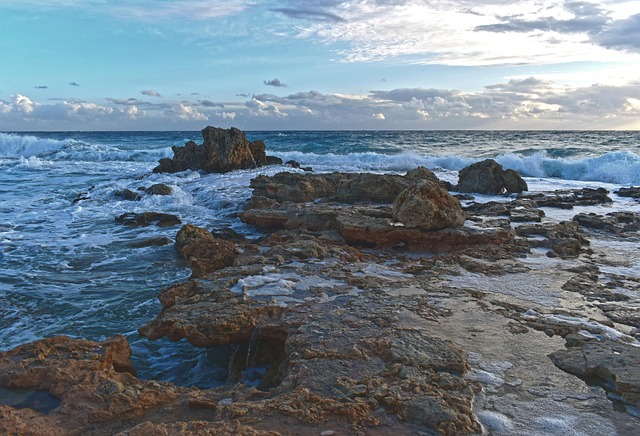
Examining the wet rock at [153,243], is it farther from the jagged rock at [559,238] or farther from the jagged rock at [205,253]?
the jagged rock at [559,238]

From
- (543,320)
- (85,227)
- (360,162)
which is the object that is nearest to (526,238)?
(543,320)

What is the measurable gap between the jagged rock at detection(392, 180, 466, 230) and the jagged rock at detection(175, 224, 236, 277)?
2.85 meters

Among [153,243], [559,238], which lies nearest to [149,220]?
[153,243]

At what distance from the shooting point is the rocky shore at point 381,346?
10.1 feet

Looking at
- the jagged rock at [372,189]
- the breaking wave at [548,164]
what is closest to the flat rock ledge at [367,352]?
the jagged rock at [372,189]

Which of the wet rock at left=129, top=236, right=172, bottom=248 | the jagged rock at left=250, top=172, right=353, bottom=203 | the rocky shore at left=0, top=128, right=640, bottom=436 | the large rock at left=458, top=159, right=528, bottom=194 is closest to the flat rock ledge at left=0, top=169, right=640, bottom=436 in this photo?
the rocky shore at left=0, top=128, right=640, bottom=436

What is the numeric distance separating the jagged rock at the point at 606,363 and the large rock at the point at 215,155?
19.5 metres

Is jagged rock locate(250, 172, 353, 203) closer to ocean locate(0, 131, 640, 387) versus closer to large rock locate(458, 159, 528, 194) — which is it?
ocean locate(0, 131, 640, 387)

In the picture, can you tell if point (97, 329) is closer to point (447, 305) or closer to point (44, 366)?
point (44, 366)

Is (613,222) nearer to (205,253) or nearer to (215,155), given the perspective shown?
(205,253)

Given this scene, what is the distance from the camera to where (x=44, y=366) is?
357 cm

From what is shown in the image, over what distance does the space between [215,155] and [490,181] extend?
12.6 meters

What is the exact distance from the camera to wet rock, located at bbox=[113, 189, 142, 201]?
15.4 metres

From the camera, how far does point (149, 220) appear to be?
11.3 metres
